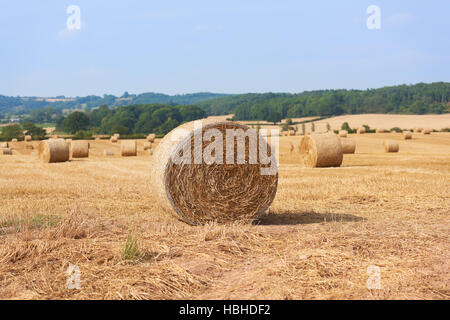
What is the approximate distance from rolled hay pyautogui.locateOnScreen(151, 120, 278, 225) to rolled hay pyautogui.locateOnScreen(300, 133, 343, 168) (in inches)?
410

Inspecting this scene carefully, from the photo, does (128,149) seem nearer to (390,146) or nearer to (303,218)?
(390,146)

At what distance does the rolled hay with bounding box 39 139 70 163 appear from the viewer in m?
21.0

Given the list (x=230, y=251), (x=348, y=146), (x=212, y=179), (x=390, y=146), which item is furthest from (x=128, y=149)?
(x=230, y=251)

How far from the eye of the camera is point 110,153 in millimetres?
28188

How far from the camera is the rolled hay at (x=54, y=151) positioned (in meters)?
21.0

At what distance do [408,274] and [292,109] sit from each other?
86.2 meters

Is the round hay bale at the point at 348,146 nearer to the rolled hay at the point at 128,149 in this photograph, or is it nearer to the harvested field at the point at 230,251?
the rolled hay at the point at 128,149

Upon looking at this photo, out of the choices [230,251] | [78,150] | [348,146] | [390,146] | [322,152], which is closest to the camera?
[230,251]

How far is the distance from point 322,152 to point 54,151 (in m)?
11.3

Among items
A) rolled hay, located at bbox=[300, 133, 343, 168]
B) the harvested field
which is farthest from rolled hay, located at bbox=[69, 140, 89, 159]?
the harvested field

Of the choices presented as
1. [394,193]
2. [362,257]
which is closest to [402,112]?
[394,193]

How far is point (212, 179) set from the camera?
7.60m

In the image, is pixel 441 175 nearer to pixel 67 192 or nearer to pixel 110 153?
pixel 67 192
